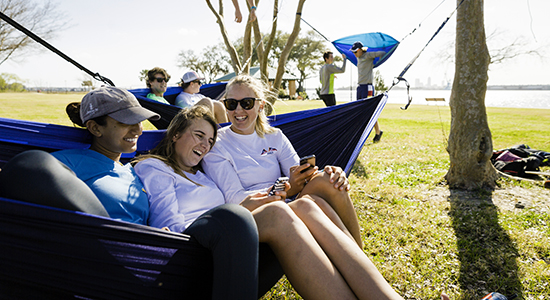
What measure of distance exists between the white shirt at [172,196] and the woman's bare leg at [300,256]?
29cm

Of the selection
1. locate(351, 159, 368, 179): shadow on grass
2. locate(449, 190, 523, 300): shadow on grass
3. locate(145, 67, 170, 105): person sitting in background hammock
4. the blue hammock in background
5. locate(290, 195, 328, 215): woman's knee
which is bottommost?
locate(449, 190, 523, 300): shadow on grass

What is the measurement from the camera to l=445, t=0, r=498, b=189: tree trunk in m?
2.91

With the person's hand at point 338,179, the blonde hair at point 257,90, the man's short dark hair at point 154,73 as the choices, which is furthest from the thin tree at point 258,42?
the person's hand at point 338,179

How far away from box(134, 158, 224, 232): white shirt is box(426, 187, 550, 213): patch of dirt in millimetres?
2140

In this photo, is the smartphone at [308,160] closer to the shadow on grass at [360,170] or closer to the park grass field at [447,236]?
the park grass field at [447,236]

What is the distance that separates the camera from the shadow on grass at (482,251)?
5.29ft

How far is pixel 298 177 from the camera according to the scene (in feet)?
5.42

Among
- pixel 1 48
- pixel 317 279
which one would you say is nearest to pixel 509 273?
pixel 317 279

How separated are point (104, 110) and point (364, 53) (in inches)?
180

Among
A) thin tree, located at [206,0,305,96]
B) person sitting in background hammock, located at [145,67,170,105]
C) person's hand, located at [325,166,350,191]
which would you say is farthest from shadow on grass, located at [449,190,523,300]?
thin tree, located at [206,0,305,96]

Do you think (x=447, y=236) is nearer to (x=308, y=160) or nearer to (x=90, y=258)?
(x=308, y=160)

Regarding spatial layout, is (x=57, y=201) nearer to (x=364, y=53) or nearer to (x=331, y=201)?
(x=331, y=201)

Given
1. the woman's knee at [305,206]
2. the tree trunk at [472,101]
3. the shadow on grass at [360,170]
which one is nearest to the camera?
the woman's knee at [305,206]

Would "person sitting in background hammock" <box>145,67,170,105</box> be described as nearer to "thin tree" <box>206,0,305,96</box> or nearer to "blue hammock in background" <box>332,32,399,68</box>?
"thin tree" <box>206,0,305,96</box>
